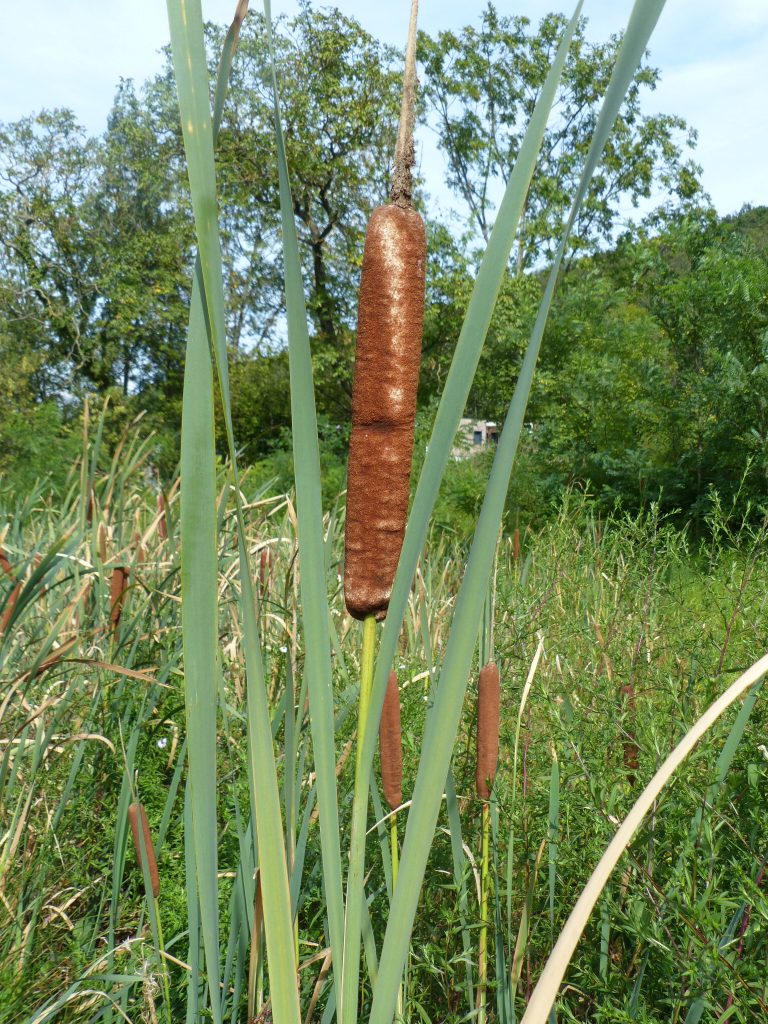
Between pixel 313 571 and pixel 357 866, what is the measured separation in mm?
217

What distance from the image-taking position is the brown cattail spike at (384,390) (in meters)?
0.58

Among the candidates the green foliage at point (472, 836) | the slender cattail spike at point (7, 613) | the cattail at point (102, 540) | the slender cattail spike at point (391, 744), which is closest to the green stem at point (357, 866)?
the slender cattail spike at point (391, 744)

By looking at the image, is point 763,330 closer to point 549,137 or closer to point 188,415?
point 188,415

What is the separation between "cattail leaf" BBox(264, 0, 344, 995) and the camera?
552 millimetres

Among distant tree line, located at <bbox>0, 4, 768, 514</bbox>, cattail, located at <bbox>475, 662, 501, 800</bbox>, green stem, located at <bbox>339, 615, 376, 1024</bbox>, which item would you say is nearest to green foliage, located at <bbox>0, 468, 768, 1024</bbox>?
cattail, located at <bbox>475, 662, 501, 800</bbox>

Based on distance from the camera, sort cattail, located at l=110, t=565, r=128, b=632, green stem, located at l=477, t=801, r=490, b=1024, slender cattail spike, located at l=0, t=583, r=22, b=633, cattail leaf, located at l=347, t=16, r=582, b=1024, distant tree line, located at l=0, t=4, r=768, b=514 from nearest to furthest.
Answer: cattail leaf, located at l=347, t=16, r=582, b=1024 < green stem, located at l=477, t=801, r=490, b=1024 < slender cattail spike, located at l=0, t=583, r=22, b=633 < cattail, located at l=110, t=565, r=128, b=632 < distant tree line, located at l=0, t=4, r=768, b=514

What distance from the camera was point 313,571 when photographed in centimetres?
57

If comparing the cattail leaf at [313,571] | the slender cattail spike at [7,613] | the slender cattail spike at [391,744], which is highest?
the cattail leaf at [313,571]

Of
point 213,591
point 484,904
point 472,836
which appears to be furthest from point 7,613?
point 213,591

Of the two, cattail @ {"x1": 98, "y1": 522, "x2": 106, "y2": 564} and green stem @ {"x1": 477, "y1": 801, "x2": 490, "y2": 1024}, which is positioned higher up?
cattail @ {"x1": 98, "y1": 522, "x2": 106, "y2": 564}

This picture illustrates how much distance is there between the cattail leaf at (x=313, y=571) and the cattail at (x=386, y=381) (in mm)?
37

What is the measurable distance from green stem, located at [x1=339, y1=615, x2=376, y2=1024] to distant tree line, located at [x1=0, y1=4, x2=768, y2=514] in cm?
746

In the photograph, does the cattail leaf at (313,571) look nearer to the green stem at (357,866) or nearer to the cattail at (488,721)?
the green stem at (357,866)

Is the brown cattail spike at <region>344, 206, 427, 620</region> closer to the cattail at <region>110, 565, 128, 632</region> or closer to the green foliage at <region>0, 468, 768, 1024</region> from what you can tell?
the green foliage at <region>0, 468, 768, 1024</region>
